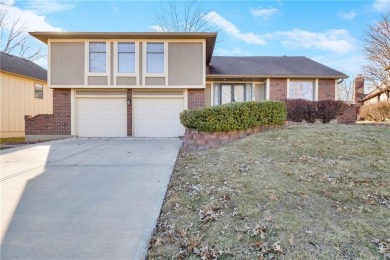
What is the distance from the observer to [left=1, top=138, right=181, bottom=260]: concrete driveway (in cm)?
304

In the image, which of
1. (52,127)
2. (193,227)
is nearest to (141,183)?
(193,227)

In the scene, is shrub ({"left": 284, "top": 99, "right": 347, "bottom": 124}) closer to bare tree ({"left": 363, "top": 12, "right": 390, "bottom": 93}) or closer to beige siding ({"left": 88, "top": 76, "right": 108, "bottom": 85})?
beige siding ({"left": 88, "top": 76, "right": 108, "bottom": 85})

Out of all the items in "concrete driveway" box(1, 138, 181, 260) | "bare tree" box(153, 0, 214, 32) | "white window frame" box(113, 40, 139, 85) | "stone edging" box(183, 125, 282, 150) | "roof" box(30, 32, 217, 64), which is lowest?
"concrete driveway" box(1, 138, 181, 260)

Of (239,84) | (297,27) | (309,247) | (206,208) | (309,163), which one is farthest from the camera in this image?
(297,27)

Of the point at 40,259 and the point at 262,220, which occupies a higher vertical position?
the point at 262,220

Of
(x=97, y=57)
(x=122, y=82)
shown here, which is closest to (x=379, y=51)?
(x=122, y=82)

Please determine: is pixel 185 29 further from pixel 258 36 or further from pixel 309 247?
pixel 309 247

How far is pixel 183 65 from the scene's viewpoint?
42.8 feet

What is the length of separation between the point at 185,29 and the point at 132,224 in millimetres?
24900

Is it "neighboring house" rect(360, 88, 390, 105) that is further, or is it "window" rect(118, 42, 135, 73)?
"neighboring house" rect(360, 88, 390, 105)

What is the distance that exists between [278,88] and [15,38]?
26291 millimetres

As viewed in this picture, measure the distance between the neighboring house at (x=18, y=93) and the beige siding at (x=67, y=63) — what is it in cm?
597

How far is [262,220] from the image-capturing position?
336 centimetres

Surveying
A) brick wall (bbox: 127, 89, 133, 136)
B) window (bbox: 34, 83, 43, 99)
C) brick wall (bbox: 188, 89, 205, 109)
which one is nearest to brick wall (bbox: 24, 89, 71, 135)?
brick wall (bbox: 127, 89, 133, 136)
